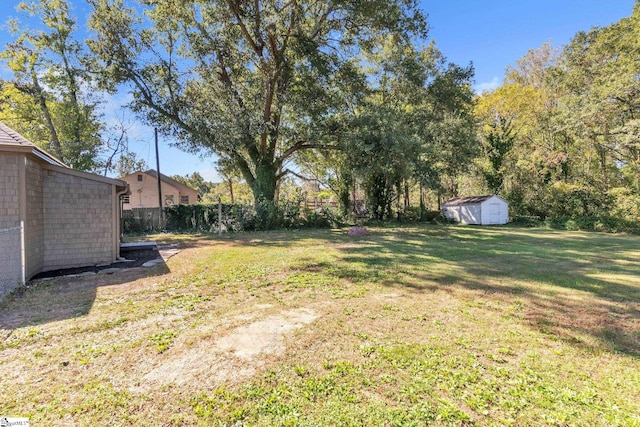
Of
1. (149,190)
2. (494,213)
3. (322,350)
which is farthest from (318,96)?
(149,190)

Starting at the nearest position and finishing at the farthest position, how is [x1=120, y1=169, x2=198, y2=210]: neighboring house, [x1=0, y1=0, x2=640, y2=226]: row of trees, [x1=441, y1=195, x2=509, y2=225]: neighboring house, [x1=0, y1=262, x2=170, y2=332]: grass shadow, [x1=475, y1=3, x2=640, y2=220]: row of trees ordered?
1. [x1=0, y1=262, x2=170, y2=332]: grass shadow
2. [x1=0, y1=0, x2=640, y2=226]: row of trees
3. [x1=475, y1=3, x2=640, y2=220]: row of trees
4. [x1=441, y1=195, x2=509, y2=225]: neighboring house
5. [x1=120, y1=169, x2=198, y2=210]: neighboring house

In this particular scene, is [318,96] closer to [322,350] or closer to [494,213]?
[322,350]

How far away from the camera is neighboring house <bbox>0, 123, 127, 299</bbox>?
519cm

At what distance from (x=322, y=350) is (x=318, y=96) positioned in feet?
42.6

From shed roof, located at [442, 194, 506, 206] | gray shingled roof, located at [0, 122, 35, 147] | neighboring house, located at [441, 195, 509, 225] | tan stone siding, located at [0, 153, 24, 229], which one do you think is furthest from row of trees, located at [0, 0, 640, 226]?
tan stone siding, located at [0, 153, 24, 229]

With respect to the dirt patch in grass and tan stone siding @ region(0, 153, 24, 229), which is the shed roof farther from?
tan stone siding @ region(0, 153, 24, 229)

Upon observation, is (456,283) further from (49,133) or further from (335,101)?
(49,133)

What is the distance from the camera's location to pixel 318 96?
13945mm

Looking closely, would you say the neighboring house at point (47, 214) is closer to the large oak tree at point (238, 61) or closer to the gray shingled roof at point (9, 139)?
the gray shingled roof at point (9, 139)

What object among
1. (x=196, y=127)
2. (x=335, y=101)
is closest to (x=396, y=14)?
(x=335, y=101)

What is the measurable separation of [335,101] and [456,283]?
11.5m

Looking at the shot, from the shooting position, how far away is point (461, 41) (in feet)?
54.5

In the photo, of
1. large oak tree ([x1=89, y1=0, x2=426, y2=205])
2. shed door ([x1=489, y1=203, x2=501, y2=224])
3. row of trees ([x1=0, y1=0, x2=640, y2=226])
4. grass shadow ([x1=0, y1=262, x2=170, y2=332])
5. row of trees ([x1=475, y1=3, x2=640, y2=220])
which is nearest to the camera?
grass shadow ([x1=0, y1=262, x2=170, y2=332])

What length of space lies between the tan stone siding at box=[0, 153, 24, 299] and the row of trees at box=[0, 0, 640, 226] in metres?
8.54
